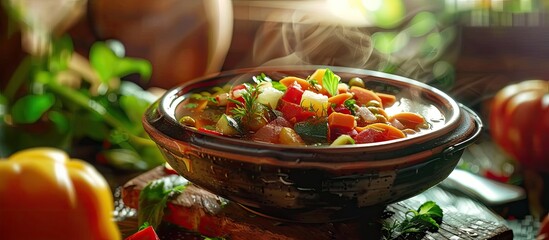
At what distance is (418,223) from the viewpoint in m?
1.64

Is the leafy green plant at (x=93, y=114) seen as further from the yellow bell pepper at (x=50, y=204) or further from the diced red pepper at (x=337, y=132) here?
the diced red pepper at (x=337, y=132)

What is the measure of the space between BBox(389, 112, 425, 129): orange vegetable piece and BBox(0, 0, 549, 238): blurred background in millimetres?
1121

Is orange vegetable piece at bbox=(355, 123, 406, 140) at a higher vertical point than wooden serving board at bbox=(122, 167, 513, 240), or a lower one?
higher

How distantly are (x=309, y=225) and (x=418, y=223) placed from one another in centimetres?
27

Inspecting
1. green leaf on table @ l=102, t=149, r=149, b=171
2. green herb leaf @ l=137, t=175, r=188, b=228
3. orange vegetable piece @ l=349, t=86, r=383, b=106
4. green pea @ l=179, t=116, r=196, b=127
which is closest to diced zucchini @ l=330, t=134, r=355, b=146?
orange vegetable piece @ l=349, t=86, r=383, b=106

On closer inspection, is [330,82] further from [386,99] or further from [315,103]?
[386,99]

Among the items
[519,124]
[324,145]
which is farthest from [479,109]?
[324,145]

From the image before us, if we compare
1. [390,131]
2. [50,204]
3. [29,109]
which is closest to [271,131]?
[390,131]

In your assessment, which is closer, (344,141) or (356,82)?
(344,141)

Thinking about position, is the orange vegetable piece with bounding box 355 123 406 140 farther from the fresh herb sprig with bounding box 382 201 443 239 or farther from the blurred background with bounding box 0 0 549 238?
the blurred background with bounding box 0 0 549 238

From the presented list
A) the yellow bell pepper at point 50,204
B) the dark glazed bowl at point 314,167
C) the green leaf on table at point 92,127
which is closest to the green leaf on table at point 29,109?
the green leaf on table at point 92,127

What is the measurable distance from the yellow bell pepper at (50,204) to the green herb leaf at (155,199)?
0.15 m

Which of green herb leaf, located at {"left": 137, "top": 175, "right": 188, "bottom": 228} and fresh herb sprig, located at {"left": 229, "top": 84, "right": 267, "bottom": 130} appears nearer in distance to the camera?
fresh herb sprig, located at {"left": 229, "top": 84, "right": 267, "bottom": 130}

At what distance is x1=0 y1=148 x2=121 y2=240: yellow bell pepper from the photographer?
6.20 ft
